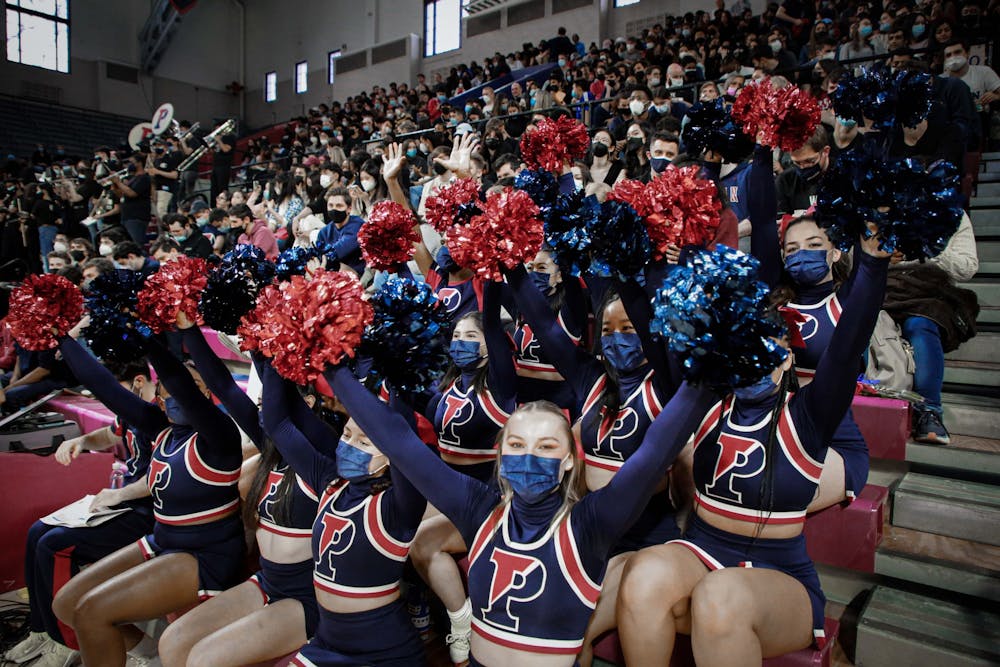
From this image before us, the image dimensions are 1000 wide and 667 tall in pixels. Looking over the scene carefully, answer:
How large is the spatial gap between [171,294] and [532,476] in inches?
54.4

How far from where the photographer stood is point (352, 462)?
6.50 feet

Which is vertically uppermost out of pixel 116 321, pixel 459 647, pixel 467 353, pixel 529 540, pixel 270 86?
pixel 270 86

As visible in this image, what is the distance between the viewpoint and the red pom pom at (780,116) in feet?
6.86

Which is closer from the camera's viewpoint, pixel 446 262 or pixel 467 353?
pixel 467 353

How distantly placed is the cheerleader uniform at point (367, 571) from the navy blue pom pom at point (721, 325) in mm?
977

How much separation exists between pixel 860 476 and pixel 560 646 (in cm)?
118

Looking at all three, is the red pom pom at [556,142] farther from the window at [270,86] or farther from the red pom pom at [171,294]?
the window at [270,86]

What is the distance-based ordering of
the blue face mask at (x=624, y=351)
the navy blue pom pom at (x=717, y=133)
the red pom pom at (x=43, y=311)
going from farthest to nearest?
the red pom pom at (x=43, y=311)
the navy blue pom pom at (x=717, y=133)
the blue face mask at (x=624, y=351)

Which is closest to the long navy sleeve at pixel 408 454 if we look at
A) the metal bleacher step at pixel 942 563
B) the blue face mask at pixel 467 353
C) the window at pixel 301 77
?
the blue face mask at pixel 467 353

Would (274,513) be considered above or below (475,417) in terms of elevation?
below

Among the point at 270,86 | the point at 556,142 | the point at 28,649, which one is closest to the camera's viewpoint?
the point at 28,649

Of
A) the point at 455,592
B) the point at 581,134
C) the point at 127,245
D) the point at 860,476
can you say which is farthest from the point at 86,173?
the point at 860,476

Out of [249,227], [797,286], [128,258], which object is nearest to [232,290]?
[797,286]

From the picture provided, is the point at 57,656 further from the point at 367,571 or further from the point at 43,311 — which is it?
the point at 367,571
